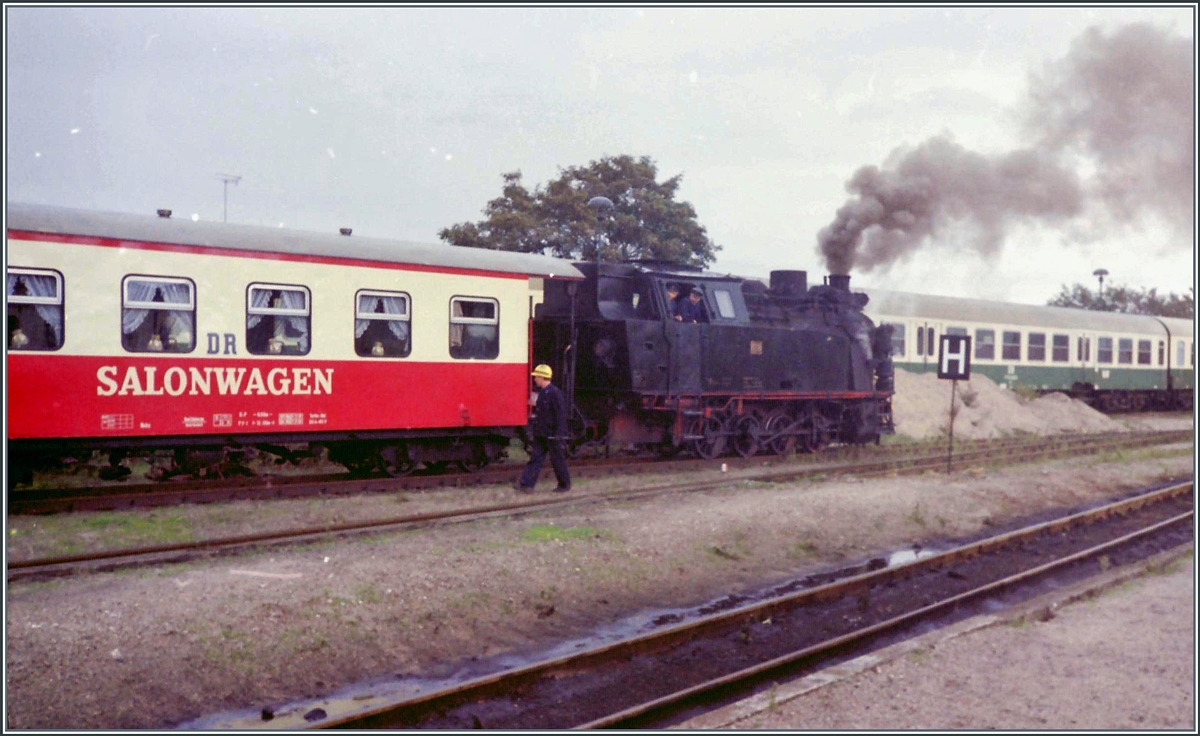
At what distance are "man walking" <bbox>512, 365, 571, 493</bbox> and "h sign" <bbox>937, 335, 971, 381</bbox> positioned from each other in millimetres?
6748

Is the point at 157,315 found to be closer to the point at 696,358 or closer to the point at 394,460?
the point at 394,460

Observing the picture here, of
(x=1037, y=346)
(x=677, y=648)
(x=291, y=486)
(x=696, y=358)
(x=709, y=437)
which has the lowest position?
(x=677, y=648)

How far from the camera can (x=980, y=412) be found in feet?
93.4

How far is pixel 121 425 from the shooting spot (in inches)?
457

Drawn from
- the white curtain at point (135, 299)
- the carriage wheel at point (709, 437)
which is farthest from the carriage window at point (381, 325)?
the carriage wheel at point (709, 437)

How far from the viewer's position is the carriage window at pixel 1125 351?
35.6 metres

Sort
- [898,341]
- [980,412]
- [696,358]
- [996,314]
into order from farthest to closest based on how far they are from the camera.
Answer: [996,314] < [980,412] < [898,341] < [696,358]

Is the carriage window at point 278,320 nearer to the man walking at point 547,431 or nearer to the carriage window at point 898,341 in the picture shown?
the man walking at point 547,431

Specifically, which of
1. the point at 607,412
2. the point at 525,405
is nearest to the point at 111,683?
the point at 525,405

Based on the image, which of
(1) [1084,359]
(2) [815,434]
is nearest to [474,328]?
(2) [815,434]

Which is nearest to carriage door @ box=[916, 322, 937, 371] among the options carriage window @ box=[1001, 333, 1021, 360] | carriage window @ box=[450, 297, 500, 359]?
carriage window @ box=[1001, 333, 1021, 360]

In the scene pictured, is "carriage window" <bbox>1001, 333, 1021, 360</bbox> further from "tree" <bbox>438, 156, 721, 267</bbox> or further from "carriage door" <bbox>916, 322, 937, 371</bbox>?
"tree" <bbox>438, 156, 721, 267</bbox>

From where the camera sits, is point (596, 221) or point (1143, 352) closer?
point (596, 221)

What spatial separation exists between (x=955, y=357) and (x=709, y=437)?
4238 millimetres
